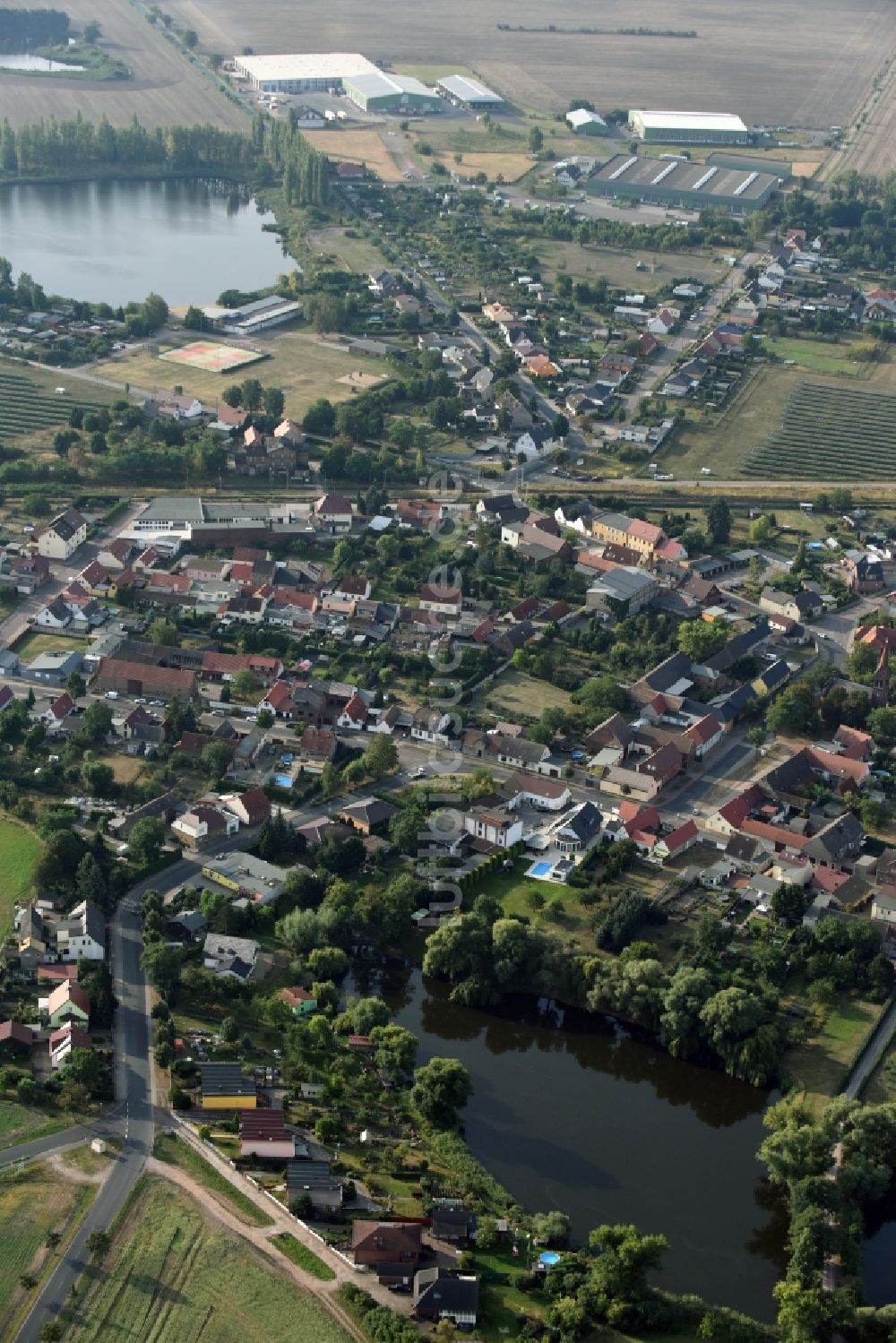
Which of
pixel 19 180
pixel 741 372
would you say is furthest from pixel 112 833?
pixel 19 180

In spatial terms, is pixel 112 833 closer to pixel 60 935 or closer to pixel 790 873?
pixel 60 935

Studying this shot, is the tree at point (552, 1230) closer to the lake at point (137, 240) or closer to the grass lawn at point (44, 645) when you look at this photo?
the grass lawn at point (44, 645)

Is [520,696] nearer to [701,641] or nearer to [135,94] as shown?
[701,641]

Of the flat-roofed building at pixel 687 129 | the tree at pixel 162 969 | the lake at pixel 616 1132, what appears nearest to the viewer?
the lake at pixel 616 1132

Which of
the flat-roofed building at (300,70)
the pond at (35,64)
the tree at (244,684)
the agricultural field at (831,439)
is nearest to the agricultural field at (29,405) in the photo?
the tree at (244,684)

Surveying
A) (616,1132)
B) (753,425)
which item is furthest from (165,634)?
(753,425)
